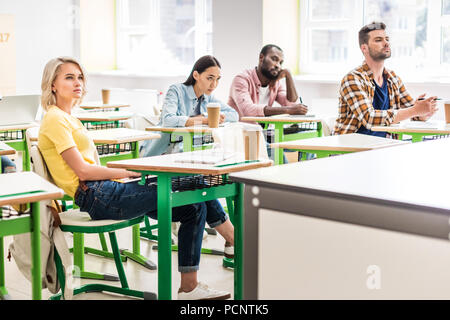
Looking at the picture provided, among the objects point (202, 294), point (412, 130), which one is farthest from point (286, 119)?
point (202, 294)

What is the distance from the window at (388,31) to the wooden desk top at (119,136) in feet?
11.7

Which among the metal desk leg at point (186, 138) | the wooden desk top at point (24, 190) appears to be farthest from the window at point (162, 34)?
the wooden desk top at point (24, 190)

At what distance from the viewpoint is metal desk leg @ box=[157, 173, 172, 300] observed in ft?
9.03

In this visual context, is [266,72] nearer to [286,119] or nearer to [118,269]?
[286,119]

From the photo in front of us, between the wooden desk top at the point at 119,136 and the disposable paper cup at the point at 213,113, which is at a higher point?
the disposable paper cup at the point at 213,113

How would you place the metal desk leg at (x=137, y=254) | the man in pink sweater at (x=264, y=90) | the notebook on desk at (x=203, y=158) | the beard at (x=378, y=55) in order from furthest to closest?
the man in pink sweater at (x=264, y=90)
the beard at (x=378, y=55)
the metal desk leg at (x=137, y=254)
the notebook on desk at (x=203, y=158)

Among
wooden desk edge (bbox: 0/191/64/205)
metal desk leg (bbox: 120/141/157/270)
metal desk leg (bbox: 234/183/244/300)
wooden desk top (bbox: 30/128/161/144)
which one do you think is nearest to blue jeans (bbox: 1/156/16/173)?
wooden desk top (bbox: 30/128/161/144)

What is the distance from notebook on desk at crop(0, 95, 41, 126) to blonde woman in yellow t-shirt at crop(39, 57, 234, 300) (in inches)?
65.7

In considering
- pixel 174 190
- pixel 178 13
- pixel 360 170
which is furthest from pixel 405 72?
pixel 360 170

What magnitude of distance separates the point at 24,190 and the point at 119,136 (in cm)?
153

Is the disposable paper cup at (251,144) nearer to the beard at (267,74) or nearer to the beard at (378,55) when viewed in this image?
the beard at (378,55)

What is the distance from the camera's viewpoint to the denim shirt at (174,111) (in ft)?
14.1

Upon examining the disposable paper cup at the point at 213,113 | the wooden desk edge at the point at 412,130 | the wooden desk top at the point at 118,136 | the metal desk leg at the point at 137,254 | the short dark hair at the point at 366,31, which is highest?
the short dark hair at the point at 366,31

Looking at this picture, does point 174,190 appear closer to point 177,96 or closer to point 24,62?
point 177,96
